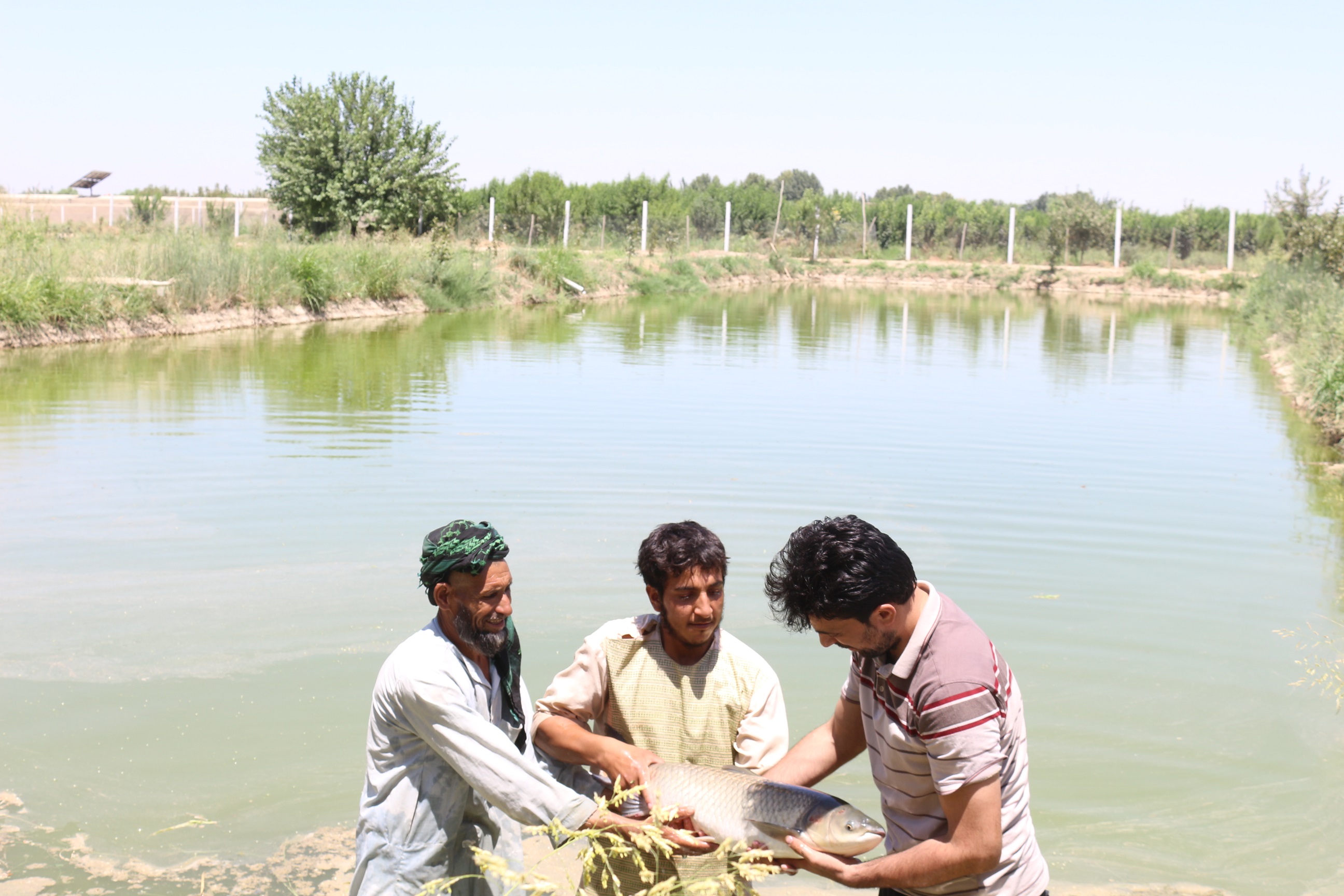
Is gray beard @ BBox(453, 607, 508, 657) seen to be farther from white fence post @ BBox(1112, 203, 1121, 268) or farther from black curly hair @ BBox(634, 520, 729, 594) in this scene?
white fence post @ BBox(1112, 203, 1121, 268)

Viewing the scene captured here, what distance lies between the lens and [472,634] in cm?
276

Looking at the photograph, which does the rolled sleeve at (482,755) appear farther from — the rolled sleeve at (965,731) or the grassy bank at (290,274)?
the grassy bank at (290,274)

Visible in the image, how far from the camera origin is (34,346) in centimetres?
1748

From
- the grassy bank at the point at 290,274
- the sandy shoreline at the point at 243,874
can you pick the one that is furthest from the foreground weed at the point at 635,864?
the grassy bank at the point at 290,274

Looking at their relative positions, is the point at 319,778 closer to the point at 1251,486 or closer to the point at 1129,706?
the point at 1129,706

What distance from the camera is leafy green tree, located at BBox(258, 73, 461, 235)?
3528 centimetres

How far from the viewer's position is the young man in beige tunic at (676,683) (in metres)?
2.93

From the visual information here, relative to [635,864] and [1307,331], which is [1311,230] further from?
[635,864]

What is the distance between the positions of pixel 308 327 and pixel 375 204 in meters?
13.4

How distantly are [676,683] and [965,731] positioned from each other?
925 millimetres

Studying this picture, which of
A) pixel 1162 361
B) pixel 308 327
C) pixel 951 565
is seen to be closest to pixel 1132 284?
pixel 1162 361

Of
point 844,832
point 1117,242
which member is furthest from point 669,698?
point 1117,242

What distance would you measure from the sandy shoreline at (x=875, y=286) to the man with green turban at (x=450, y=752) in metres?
19.6

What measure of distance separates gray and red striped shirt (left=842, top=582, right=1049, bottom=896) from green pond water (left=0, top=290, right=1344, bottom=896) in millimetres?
2159
